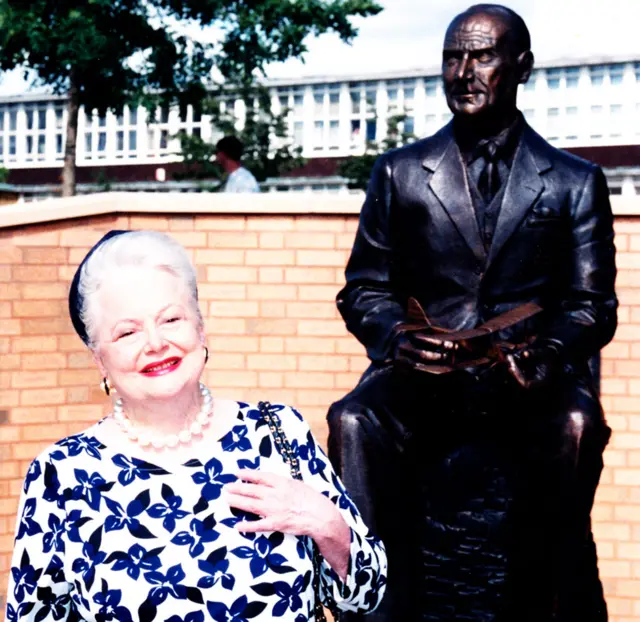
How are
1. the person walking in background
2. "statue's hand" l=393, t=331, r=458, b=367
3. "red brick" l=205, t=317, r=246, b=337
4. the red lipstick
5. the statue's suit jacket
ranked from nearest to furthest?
the red lipstick
"statue's hand" l=393, t=331, r=458, b=367
the statue's suit jacket
"red brick" l=205, t=317, r=246, b=337
the person walking in background

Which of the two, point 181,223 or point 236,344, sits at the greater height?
point 181,223

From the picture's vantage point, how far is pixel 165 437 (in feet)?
8.39

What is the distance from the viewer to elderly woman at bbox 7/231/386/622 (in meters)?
2.42

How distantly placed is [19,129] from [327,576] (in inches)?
2039

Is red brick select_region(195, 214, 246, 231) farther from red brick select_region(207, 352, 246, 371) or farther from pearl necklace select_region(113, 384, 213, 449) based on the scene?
pearl necklace select_region(113, 384, 213, 449)

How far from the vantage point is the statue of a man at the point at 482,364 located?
12.8ft

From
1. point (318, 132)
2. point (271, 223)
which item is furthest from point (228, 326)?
point (318, 132)

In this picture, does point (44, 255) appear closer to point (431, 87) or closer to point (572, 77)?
point (431, 87)

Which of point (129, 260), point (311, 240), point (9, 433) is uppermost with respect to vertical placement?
point (311, 240)

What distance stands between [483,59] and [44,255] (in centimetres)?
334

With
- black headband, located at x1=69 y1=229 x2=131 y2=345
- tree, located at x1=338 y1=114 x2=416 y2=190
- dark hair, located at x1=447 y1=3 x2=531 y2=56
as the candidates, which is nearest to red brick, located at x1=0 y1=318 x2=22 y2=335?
dark hair, located at x1=447 y1=3 x2=531 y2=56

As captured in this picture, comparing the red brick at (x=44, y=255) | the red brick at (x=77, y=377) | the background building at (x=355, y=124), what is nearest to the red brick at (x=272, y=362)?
the red brick at (x=77, y=377)

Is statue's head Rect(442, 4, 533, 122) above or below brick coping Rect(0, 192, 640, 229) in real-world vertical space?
above

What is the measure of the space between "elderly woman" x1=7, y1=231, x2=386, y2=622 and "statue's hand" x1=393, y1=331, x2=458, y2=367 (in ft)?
3.68
